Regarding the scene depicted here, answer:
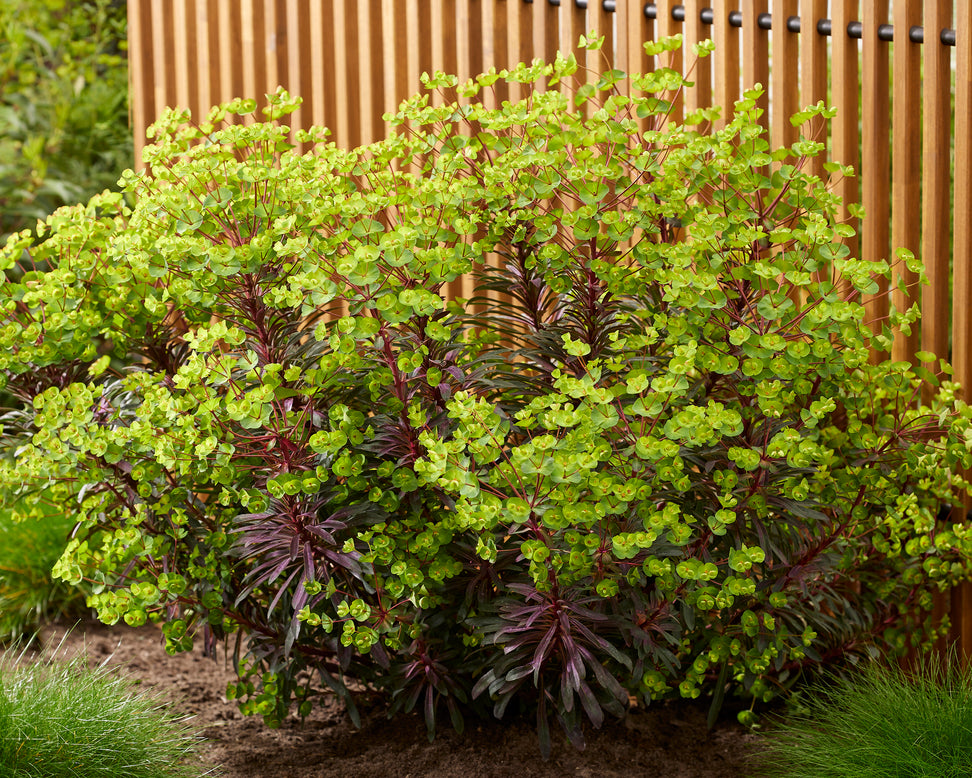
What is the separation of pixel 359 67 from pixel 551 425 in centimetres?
232

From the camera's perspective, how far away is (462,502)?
6.81 feet

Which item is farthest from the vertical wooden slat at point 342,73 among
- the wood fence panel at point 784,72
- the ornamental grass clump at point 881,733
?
the ornamental grass clump at point 881,733

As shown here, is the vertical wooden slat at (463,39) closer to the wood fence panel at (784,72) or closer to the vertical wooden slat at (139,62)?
the wood fence panel at (784,72)

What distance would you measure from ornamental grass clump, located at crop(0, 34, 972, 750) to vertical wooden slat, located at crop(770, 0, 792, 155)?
1.34 feet

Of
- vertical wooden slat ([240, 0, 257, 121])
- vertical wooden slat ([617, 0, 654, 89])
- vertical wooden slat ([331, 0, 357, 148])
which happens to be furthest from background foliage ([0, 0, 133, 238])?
vertical wooden slat ([617, 0, 654, 89])

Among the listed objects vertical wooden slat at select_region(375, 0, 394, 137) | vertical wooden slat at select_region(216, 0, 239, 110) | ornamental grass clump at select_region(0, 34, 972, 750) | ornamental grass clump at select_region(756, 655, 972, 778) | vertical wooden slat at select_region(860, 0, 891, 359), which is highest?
vertical wooden slat at select_region(216, 0, 239, 110)

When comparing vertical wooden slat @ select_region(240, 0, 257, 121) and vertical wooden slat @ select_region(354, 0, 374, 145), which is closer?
vertical wooden slat @ select_region(354, 0, 374, 145)

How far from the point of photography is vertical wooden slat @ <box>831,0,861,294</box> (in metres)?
2.77

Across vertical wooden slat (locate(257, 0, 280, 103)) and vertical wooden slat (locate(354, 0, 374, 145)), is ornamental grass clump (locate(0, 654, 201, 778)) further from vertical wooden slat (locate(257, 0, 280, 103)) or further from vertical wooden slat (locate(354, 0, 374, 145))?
vertical wooden slat (locate(257, 0, 280, 103))

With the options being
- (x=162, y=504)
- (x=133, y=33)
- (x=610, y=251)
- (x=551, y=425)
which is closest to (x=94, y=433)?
(x=162, y=504)

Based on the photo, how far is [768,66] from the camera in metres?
2.94

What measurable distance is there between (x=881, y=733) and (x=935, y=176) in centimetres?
143

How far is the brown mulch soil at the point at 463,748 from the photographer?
2.62 m

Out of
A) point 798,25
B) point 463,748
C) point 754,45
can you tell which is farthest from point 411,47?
point 463,748
